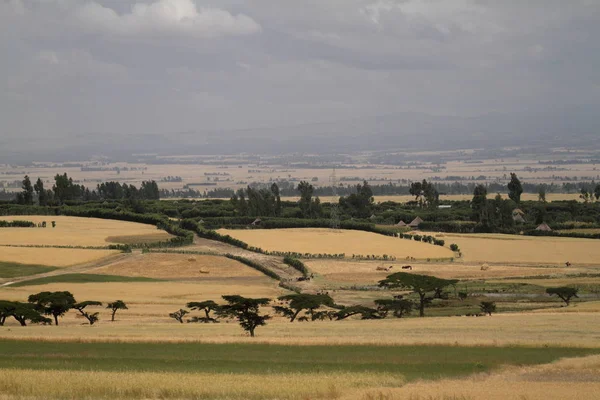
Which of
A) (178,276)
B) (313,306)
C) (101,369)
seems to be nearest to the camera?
(101,369)

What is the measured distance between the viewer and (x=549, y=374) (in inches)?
1235

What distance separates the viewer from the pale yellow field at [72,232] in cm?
10975

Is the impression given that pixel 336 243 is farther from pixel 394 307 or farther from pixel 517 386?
pixel 517 386

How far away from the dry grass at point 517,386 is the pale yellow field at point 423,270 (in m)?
53.7

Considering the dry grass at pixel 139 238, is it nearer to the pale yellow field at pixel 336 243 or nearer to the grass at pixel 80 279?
the pale yellow field at pixel 336 243

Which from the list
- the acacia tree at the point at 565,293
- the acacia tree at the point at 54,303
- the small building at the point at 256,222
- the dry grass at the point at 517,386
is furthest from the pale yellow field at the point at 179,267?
the dry grass at the point at 517,386

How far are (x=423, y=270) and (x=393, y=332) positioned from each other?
160 ft

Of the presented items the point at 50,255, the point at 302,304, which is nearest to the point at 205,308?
the point at 302,304

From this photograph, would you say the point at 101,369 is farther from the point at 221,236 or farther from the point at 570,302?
the point at 221,236

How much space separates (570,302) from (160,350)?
4033 cm

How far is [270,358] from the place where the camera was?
35406 millimetres

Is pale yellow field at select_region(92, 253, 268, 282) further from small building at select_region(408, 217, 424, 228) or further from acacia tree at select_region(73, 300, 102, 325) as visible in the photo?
small building at select_region(408, 217, 424, 228)

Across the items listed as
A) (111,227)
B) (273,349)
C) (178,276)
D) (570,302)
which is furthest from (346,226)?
(273,349)

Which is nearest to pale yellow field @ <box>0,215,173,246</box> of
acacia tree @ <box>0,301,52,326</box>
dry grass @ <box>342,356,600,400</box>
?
acacia tree @ <box>0,301,52,326</box>
